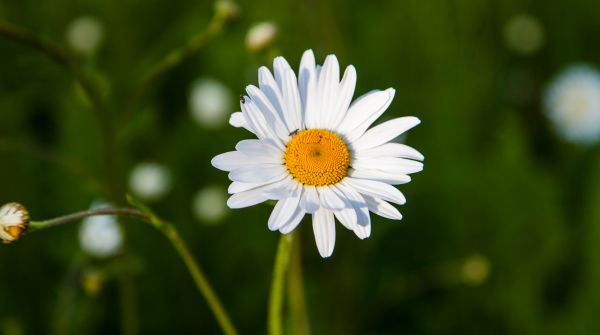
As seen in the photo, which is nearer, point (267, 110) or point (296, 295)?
point (267, 110)

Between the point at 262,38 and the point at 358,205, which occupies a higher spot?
the point at 262,38

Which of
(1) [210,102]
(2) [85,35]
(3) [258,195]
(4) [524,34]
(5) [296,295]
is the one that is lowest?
(5) [296,295]

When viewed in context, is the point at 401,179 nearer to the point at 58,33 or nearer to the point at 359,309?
the point at 359,309

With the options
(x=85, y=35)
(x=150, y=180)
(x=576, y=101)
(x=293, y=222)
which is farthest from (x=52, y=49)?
(x=576, y=101)

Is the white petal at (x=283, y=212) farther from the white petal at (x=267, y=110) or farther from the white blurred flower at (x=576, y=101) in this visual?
the white blurred flower at (x=576, y=101)

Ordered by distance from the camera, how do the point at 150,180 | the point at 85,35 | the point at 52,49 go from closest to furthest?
the point at 52,49 → the point at 150,180 → the point at 85,35

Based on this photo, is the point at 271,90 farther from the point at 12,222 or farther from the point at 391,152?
the point at 12,222

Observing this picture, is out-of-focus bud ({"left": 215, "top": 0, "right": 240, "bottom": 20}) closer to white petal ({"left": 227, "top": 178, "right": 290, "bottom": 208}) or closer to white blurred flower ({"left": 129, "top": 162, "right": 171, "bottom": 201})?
white petal ({"left": 227, "top": 178, "right": 290, "bottom": 208})

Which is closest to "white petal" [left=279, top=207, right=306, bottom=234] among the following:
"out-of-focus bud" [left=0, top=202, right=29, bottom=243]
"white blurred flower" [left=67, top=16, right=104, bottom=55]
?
"out-of-focus bud" [left=0, top=202, right=29, bottom=243]

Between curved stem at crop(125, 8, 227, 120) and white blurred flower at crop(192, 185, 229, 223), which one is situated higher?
curved stem at crop(125, 8, 227, 120)
